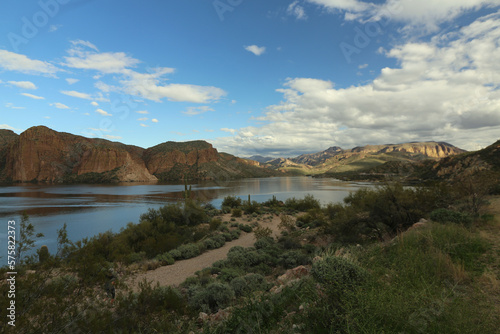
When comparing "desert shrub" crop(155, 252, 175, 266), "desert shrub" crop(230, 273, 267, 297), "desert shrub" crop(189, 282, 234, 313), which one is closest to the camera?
"desert shrub" crop(189, 282, 234, 313)

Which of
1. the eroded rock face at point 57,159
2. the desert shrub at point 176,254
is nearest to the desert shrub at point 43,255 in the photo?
the desert shrub at point 176,254

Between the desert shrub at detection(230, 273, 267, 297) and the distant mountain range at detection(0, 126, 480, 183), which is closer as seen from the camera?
the desert shrub at detection(230, 273, 267, 297)

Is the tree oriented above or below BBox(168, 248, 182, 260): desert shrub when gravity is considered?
above

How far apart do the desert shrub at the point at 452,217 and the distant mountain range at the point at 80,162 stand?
357 ft

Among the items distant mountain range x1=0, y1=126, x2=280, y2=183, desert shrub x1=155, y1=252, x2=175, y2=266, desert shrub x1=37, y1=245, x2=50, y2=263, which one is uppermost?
distant mountain range x1=0, y1=126, x2=280, y2=183

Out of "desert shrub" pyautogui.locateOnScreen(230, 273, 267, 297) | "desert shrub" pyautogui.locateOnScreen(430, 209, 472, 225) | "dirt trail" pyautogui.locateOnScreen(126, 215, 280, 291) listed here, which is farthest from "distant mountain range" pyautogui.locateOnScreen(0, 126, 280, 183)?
"desert shrub" pyautogui.locateOnScreen(430, 209, 472, 225)

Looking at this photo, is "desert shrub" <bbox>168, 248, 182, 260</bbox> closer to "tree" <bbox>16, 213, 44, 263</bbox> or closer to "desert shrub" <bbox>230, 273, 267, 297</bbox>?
"desert shrub" <bbox>230, 273, 267, 297</bbox>

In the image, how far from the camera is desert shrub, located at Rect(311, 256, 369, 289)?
3627 millimetres

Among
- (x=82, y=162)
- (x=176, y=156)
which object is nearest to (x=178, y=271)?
(x=176, y=156)

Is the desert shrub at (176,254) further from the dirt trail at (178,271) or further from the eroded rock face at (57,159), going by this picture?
the eroded rock face at (57,159)

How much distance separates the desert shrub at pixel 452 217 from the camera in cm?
795

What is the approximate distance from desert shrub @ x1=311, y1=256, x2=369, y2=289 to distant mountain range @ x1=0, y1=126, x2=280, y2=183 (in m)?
112

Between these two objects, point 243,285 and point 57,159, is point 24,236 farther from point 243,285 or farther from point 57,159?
point 57,159

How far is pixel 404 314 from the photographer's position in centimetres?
281
